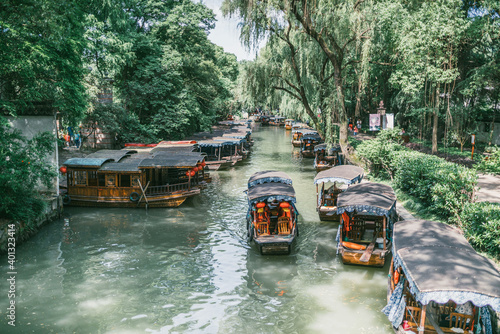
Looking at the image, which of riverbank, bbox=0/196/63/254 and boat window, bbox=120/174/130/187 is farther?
boat window, bbox=120/174/130/187

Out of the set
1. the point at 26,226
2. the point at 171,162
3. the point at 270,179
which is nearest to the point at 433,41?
the point at 270,179

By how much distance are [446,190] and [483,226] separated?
8.46 ft

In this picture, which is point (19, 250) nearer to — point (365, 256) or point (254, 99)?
point (365, 256)

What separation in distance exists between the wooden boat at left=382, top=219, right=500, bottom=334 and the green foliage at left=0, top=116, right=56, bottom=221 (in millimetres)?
12496

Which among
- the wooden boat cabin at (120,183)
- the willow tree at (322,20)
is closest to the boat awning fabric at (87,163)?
the wooden boat cabin at (120,183)

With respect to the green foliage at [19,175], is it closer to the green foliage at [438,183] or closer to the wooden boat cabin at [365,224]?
the wooden boat cabin at [365,224]

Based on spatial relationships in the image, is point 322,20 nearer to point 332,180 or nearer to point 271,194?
point 332,180

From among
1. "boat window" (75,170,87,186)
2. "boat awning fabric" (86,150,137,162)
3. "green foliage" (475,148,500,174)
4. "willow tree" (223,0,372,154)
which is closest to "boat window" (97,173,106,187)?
"boat window" (75,170,87,186)

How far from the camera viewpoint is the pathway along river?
895cm

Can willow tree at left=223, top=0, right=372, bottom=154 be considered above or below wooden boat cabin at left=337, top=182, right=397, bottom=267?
above

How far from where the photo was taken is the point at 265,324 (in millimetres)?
8852

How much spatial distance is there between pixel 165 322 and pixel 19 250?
7.62 metres

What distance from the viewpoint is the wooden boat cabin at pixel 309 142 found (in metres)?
34.5

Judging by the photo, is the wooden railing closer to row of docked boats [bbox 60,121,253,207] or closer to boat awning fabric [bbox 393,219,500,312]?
Answer: row of docked boats [bbox 60,121,253,207]
